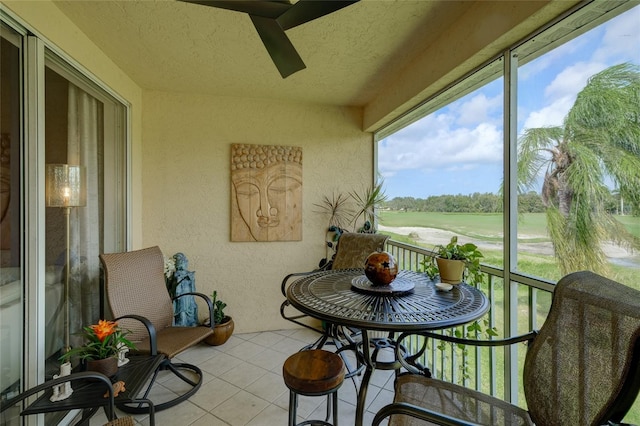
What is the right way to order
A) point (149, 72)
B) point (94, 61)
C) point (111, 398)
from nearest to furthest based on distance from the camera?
1. point (111, 398)
2. point (94, 61)
3. point (149, 72)

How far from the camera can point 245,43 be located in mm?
2117

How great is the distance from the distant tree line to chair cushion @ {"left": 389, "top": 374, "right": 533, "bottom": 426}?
97 cm

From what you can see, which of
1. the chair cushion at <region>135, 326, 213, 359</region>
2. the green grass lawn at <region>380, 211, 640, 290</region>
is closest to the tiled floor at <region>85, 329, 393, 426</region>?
the chair cushion at <region>135, 326, 213, 359</region>

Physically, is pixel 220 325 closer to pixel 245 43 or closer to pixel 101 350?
pixel 101 350

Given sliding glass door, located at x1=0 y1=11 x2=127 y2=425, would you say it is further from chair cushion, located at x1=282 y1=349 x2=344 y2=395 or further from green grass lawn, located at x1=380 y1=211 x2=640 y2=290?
green grass lawn, located at x1=380 y1=211 x2=640 y2=290

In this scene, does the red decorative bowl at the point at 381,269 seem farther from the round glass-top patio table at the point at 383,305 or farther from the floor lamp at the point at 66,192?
the floor lamp at the point at 66,192

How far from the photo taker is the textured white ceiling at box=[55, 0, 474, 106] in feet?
5.74

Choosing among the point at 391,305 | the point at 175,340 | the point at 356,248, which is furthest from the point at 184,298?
the point at 391,305

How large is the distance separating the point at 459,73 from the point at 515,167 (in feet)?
2.65

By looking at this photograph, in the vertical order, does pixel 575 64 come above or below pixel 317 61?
below

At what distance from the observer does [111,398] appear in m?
1.31

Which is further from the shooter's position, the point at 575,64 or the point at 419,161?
the point at 419,161

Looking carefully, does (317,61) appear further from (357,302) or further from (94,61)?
(357,302)

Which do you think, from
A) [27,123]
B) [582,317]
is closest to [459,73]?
[582,317]
